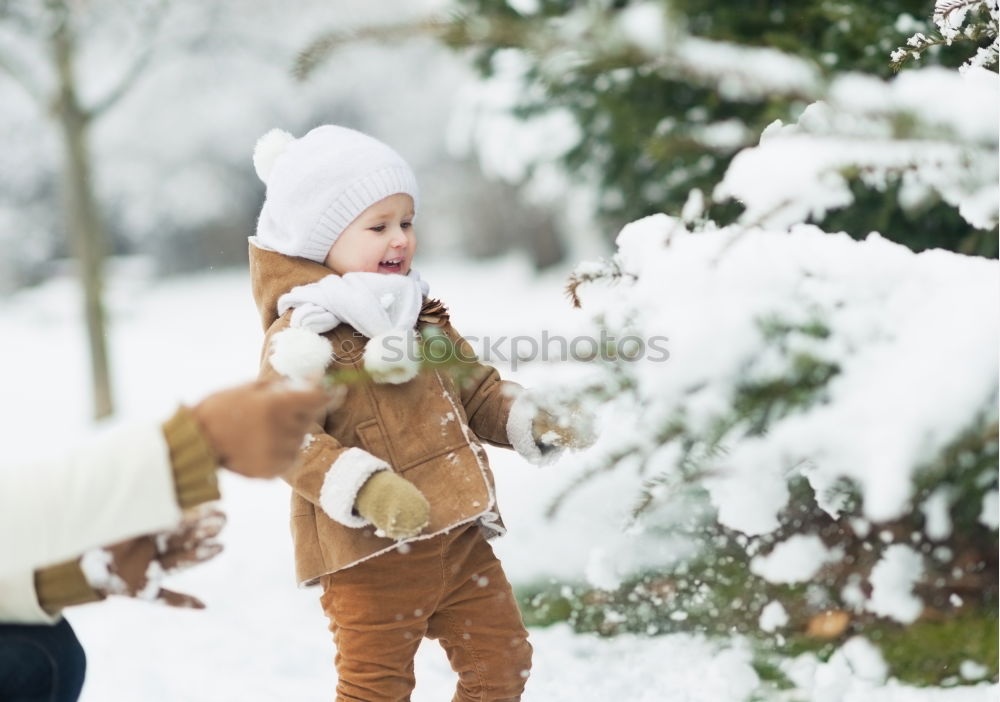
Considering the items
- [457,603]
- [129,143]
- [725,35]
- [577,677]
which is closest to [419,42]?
[725,35]

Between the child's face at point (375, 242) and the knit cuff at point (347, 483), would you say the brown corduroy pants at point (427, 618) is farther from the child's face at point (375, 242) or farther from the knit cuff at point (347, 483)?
the child's face at point (375, 242)

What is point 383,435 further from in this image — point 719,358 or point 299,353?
point 719,358

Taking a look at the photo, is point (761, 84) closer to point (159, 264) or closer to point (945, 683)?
point (945, 683)

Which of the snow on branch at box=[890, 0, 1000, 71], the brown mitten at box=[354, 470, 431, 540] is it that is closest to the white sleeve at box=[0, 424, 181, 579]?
the brown mitten at box=[354, 470, 431, 540]

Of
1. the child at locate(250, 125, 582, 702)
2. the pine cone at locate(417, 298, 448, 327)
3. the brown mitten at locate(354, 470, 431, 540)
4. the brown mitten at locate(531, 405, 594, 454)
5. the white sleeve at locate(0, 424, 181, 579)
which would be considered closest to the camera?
the white sleeve at locate(0, 424, 181, 579)

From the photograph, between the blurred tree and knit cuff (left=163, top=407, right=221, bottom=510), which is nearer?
knit cuff (left=163, top=407, right=221, bottom=510)

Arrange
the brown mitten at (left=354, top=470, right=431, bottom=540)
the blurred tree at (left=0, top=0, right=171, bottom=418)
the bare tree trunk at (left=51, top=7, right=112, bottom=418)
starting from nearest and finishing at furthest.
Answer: the brown mitten at (left=354, top=470, right=431, bottom=540) < the blurred tree at (left=0, top=0, right=171, bottom=418) < the bare tree trunk at (left=51, top=7, right=112, bottom=418)

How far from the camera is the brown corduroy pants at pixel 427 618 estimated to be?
1.96 metres

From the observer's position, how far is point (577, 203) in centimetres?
972

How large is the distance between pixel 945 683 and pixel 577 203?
7.79 metres

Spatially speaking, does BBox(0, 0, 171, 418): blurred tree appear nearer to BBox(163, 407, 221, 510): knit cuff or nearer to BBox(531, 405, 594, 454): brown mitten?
BBox(531, 405, 594, 454): brown mitten

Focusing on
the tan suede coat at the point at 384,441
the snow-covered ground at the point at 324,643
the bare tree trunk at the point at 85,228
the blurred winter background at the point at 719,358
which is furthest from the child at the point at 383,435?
the bare tree trunk at the point at 85,228

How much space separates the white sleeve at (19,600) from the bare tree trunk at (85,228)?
5.82 metres

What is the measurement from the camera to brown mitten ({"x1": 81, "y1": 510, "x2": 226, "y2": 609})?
4.55 ft
